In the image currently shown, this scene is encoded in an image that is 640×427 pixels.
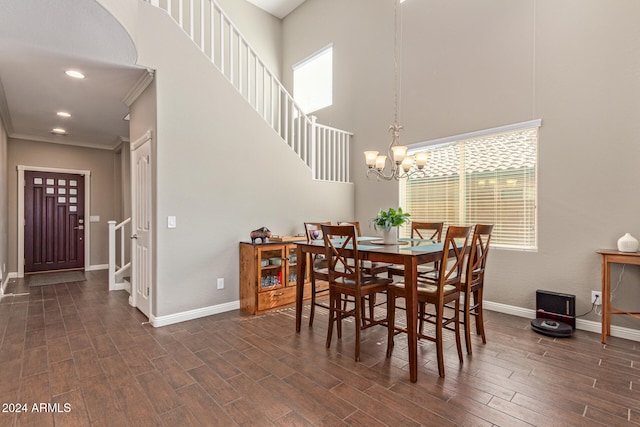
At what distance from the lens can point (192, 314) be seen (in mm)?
3703

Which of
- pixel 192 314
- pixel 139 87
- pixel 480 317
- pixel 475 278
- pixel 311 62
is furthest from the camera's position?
pixel 311 62

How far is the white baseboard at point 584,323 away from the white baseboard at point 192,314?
126 inches

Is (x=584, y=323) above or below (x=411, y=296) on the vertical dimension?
below

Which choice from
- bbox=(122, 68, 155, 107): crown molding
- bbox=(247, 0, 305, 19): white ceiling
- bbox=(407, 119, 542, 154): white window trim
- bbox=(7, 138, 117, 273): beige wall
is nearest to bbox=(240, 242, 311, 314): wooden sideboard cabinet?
bbox=(122, 68, 155, 107): crown molding

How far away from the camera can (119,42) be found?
9.63 ft

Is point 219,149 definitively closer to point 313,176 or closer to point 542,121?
point 313,176

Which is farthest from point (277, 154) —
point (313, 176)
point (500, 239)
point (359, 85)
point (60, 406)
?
point (60, 406)

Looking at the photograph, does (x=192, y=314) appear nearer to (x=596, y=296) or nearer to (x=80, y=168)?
(x=596, y=296)

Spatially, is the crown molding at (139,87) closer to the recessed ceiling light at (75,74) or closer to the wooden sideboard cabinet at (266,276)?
the recessed ceiling light at (75,74)

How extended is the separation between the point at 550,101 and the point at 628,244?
1.62m

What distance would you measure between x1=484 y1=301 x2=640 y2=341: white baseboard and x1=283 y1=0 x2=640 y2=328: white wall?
7cm

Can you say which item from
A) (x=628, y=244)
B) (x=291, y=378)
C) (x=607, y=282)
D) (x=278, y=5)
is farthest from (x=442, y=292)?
(x=278, y=5)

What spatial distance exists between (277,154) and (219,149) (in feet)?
2.88

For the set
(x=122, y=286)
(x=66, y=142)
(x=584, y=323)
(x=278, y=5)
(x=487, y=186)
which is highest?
(x=278, y=5)
